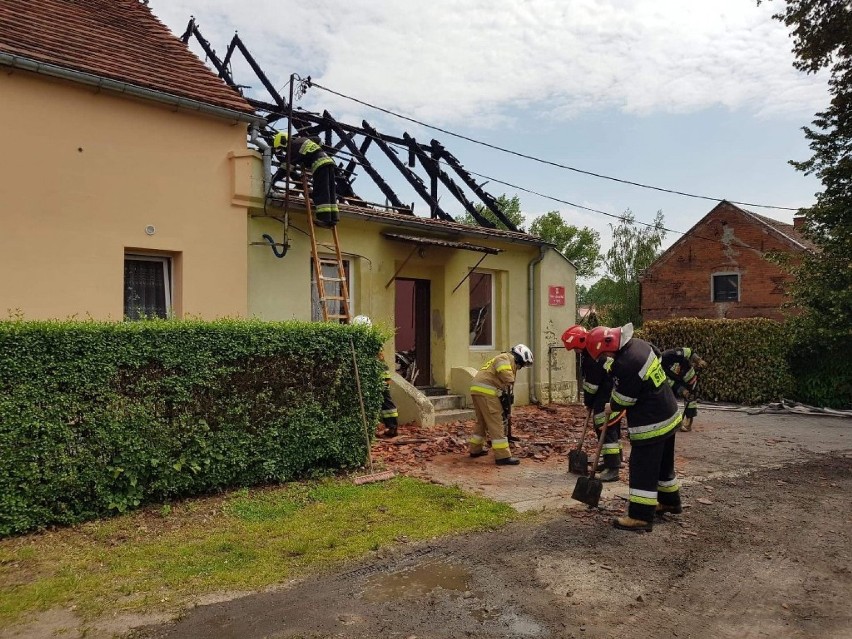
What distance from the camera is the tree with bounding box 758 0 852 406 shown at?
1277cm

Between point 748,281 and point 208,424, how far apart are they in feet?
93.4

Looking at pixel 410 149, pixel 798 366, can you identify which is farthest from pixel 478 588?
pixel 798 366

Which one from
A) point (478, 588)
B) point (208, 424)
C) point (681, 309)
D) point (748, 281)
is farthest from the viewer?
point (681, 309)

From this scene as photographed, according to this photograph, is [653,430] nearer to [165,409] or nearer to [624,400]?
[624,400]

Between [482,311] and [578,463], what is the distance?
22.4 ft

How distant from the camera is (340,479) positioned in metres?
7.29

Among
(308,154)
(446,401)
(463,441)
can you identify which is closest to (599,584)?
(463,441)

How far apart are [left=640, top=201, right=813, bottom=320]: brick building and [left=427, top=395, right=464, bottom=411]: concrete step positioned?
803 inches

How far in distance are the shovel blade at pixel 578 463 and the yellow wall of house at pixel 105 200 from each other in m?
5.01

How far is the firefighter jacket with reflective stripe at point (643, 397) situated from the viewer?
228 inches

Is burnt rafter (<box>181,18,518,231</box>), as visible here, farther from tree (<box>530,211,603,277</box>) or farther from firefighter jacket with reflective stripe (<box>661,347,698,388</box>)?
tree (<box>530,211,603,277</box>)

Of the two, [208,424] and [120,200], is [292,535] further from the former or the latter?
[120,200]

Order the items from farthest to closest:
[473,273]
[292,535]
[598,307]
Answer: [598,307], [473,273], [292,535]

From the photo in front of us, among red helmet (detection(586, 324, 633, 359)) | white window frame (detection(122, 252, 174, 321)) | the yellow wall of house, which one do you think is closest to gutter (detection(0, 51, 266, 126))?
the yellow wall of house
